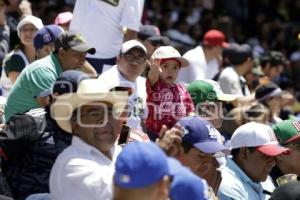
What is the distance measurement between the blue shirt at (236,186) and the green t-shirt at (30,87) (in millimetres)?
1562

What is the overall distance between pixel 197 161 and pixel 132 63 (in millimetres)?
2450

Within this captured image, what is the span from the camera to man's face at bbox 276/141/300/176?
6.84 metres

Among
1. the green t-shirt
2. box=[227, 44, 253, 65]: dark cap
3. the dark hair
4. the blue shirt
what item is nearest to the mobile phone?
the blue shirt

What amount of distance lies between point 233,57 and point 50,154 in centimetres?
610

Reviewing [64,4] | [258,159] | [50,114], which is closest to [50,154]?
[50,114]

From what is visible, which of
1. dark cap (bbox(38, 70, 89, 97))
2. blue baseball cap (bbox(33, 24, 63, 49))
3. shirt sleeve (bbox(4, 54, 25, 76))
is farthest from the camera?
shirt sleeve (bbox(4, 54, 25, 76))

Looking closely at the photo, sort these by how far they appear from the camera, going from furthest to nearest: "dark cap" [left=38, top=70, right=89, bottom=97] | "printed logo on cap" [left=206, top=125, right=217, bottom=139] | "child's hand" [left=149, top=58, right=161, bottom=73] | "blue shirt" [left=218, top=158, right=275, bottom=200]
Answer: "child's hand" [left=149, top=58, right=161, bottom=73], "blue shirt" [left=218, top=158, right=275, bottom=200], "dark cap" [left=38, top=70, right=89, bottom=97], "printed logo on cap" [left=206, top=125, right=217, bottom=139]

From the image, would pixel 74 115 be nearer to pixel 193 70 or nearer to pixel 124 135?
pixel 124 135

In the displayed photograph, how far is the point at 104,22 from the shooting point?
9.07 metres

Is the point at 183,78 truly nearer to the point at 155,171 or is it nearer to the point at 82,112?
the point at 82,112

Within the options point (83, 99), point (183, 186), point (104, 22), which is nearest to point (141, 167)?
point (183, 186)

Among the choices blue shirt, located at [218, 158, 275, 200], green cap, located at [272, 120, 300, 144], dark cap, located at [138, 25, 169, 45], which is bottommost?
blue shirt, located at [218, 158, 275, 200]

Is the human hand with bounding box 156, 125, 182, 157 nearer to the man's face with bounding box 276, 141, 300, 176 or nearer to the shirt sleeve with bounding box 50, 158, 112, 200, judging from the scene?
the shirt sleeve with bounding box 50, 158, 112, 200

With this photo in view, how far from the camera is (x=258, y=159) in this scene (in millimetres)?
6504
